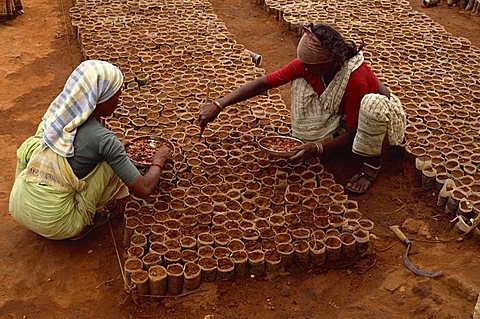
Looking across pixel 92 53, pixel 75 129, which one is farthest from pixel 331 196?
pixel 92 53

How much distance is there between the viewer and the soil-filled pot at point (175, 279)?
3363 millimetres

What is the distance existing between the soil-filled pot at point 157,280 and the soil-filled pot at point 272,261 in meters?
0.63

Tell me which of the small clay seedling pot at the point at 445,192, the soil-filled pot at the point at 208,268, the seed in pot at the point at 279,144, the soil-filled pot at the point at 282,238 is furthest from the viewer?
the seed in pot at the point at 279,144

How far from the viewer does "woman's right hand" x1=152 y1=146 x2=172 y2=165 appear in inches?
148

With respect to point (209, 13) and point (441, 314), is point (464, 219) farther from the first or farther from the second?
point (209, 13)

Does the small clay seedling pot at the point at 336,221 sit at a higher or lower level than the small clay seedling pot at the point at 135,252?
higher

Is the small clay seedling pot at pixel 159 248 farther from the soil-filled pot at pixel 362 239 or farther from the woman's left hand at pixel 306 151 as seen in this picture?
the soil-filled pot at pixel 362 239

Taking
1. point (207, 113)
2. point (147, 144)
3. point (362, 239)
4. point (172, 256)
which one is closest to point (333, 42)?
point (207, 113)

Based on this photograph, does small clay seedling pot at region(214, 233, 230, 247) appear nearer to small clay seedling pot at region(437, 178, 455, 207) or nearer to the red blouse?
the red blouse

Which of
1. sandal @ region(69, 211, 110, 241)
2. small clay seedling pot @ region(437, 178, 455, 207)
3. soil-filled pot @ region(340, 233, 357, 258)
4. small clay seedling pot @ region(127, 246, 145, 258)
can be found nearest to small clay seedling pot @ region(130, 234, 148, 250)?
small clay seedling pot @ region(127, 246, 145, 258)

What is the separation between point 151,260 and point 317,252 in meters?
1.02

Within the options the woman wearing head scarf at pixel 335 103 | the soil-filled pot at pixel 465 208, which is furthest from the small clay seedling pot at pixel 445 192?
the woman wearing head scarf at pixel 335 103

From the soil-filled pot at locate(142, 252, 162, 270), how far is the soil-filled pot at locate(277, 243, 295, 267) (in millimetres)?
738

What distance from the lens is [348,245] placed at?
3.60 metres
